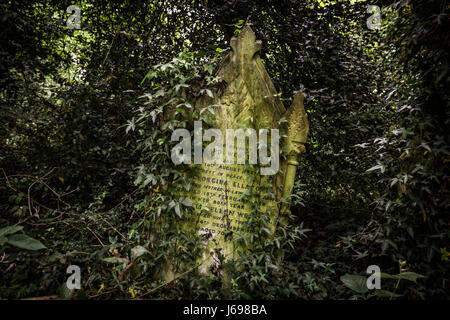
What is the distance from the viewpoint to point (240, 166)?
9.17ft

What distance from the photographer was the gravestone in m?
2.74

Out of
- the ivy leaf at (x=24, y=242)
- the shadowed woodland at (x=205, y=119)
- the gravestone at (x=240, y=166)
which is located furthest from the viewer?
the gravestone at (x=240, y=166)

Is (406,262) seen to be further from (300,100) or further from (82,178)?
(82,178)

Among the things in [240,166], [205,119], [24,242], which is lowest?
[24,242]

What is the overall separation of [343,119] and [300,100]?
1.36m

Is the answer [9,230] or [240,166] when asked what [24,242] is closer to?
Result: [9,230]

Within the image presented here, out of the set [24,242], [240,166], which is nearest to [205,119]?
[240,166]

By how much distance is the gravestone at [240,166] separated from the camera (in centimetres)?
274

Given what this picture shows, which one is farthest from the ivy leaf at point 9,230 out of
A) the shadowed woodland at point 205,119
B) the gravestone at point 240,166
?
the gravestone at point 240,166

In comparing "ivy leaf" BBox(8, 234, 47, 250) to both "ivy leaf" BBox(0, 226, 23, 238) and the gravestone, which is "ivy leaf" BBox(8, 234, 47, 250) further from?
the gravestone

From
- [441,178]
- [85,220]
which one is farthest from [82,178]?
[441,178]

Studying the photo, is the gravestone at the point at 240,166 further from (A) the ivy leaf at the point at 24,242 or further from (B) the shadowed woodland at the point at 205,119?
(A) the ivy leaf at the point at 24,242

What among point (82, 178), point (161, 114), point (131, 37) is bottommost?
point (82, 178)

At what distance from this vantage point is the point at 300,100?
111 inches
